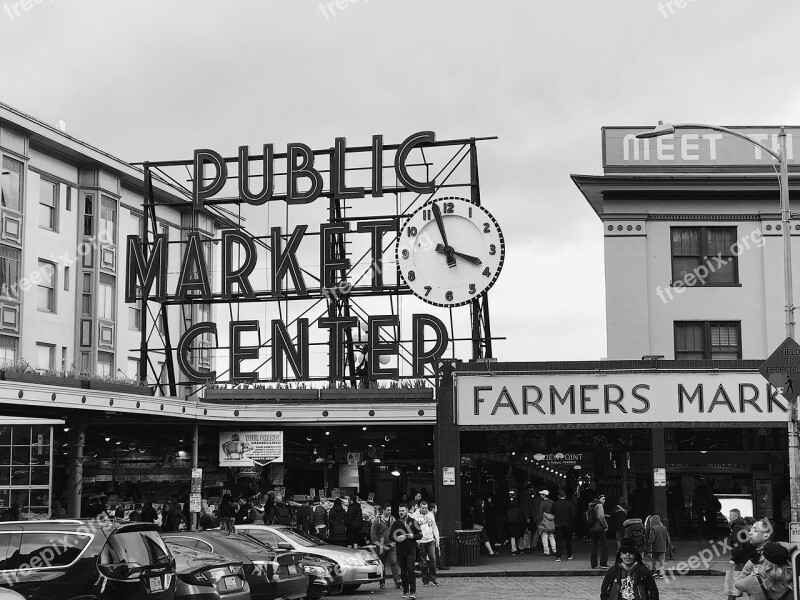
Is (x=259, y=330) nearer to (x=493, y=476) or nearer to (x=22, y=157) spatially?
(x=493, y=476)

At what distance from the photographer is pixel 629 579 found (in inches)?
464

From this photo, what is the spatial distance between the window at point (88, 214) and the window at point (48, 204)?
1908mm

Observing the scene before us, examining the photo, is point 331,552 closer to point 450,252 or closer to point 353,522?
point 353,522

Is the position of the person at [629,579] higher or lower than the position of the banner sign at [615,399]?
lower

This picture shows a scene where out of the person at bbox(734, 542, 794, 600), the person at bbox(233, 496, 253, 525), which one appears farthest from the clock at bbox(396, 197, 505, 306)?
the person at bbox(734, 542, 794, 600)

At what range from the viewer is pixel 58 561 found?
45.6 feet

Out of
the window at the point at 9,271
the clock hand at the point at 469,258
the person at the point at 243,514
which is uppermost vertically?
the window at the point at 9,271

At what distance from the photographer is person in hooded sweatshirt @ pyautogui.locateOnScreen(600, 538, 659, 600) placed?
38.5ft

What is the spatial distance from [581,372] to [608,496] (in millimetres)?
8097

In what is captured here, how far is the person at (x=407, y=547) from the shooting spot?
21.7 metres

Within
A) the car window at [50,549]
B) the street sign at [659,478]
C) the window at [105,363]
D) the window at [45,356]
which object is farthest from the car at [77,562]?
the window at [105,363]

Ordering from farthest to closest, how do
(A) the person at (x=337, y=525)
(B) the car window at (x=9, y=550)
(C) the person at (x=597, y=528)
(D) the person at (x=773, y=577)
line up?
(A) the person at (x=337, y=525) < (C) the person at (x=597, y=528) < (B) the car window at (x=9, y=550) < (D) the person at (x=773, y=577)

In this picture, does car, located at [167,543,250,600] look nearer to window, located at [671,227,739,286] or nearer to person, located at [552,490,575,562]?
person, located at [552,490,575,562]

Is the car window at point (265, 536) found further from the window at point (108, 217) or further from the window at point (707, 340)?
the window at point (108, 217)
